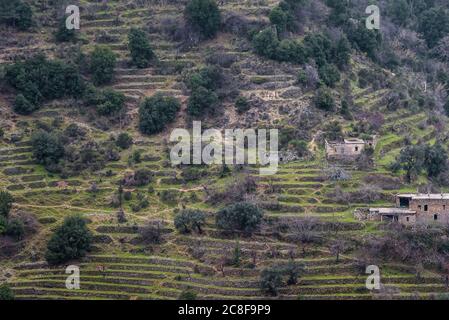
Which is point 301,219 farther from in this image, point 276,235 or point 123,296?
point 123,296

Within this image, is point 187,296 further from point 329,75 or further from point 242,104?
point 329,75

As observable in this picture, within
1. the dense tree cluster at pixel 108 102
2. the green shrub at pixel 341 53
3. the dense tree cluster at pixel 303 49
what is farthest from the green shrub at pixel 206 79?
the green shrub at pixel 341 53

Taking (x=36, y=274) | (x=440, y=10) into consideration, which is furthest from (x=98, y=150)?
(x=440, y=10)

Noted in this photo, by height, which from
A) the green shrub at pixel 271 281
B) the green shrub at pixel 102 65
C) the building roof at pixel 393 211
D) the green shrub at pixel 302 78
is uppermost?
the green shrub at pixel 102 65

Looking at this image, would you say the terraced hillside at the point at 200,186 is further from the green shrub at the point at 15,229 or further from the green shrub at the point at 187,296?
the green shrub at the point at 187,296

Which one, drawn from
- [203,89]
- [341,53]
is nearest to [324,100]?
[341,53]

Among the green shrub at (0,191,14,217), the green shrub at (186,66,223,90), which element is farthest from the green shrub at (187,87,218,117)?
the green shrub at (0,191,14,217)

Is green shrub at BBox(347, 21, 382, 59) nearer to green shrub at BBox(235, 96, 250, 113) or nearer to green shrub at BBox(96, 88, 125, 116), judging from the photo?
green shrub at BBox(235, 96, 250, 113)
